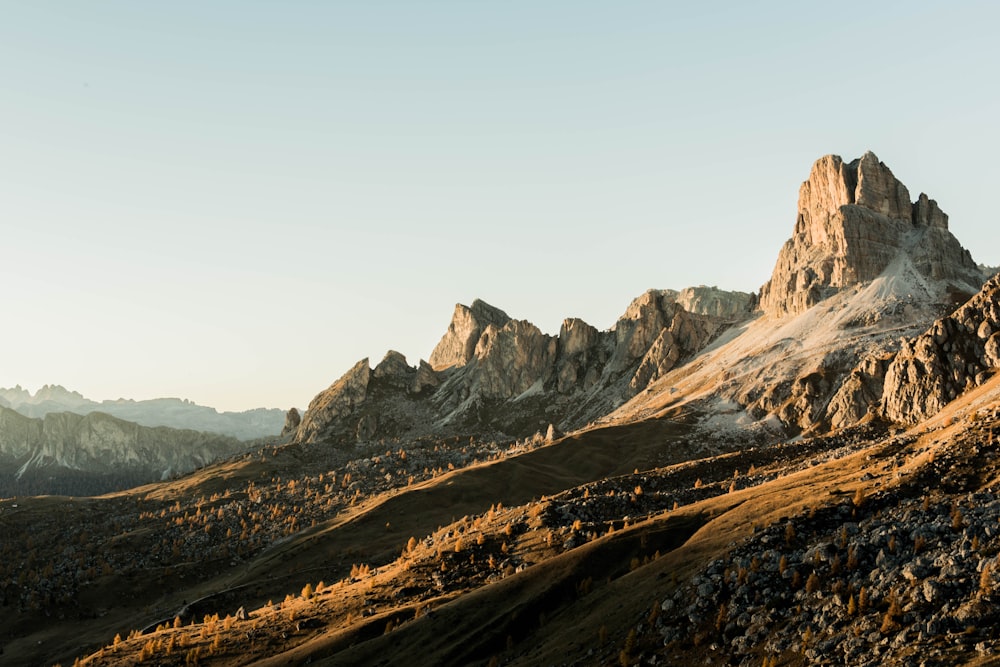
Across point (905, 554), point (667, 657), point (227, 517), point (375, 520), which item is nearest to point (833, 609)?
point (905, 554)

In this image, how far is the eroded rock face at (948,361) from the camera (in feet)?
329

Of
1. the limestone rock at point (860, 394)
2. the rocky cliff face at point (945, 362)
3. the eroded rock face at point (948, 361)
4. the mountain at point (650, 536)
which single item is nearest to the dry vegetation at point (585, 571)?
the mountain at point (650, 536)

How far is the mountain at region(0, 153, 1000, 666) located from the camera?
40469mm

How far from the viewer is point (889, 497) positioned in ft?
166

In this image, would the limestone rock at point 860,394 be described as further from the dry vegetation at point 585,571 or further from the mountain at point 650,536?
the dry vegetation at point 585,571

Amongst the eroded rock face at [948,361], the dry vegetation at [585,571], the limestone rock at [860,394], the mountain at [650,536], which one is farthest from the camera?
the limestone rock at [860,394]

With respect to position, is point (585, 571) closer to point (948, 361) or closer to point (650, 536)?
point (650, 536)

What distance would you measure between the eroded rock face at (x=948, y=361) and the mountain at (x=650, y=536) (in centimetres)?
38

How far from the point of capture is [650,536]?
6322 cm

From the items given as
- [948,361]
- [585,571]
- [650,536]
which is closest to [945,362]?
[948,361]

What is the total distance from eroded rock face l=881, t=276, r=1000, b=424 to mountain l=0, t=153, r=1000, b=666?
0.38 m

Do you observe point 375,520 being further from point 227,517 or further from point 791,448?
point 791,448

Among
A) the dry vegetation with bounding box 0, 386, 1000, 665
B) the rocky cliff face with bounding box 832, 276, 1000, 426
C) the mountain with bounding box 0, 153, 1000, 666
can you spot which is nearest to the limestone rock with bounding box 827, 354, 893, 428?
the mountain with bounding box 0, 153, 1000, 666

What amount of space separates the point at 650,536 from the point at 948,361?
69727 mm
